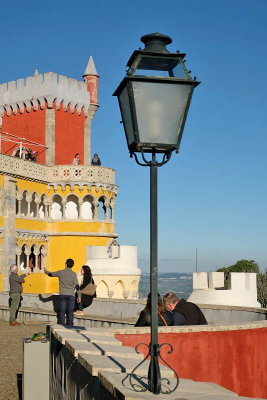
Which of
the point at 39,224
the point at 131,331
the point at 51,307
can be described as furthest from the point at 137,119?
the point at 39,224

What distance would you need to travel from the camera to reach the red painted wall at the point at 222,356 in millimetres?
7886

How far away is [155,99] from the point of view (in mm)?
5199

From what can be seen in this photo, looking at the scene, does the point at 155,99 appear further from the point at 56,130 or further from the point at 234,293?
the point at 56,130

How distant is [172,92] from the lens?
17.1 feet

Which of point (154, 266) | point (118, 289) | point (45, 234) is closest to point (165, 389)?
point (154, 266)

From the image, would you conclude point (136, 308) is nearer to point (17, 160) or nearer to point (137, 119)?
point (137, 119)

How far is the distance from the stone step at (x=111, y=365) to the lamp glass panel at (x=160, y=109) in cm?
178

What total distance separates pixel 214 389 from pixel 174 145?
6.39 feet

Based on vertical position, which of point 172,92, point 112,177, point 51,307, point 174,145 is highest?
point 112,177

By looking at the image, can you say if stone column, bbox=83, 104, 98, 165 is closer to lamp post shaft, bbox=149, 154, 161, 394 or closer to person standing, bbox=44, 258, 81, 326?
person standing, bbox=44, 258, 81, 326

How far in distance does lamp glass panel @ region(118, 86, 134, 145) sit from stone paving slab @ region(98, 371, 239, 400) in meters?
1.84

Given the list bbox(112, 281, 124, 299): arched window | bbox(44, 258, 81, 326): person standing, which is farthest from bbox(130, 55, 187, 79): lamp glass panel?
bbox(112, 281, 124, 299): arched window

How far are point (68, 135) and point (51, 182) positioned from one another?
3460mm

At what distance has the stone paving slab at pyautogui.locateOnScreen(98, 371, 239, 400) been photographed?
14.2ft
